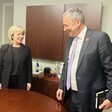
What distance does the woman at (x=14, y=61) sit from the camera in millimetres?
2541

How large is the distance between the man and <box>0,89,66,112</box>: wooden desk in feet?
0.74

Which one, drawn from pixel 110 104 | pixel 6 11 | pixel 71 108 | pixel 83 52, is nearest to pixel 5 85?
pixel 71 108

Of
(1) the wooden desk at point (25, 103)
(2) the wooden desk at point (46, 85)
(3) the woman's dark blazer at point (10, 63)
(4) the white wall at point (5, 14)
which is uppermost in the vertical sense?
(4) the white wall at point (5, 14)

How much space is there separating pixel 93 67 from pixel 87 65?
0.05m

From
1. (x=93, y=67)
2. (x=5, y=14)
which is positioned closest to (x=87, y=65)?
(x=93, y=67)

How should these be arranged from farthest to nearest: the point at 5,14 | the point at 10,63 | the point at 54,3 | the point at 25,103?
the point at 5,14, the point at 54,3, the point at 10,63, the point at 25,103

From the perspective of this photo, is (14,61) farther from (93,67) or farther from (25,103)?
(93,67)

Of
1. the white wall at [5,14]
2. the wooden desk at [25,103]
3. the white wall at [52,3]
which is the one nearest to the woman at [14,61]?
the wooden desk at [25,103]

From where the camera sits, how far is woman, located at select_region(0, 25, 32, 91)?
8.34 ft

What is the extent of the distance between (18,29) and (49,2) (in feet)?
3.04

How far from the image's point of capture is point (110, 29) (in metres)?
2.84

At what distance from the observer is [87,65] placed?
5.71 feet

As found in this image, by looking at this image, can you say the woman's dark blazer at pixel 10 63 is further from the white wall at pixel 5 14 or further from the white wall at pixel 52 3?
the white wall at pixel 5 14

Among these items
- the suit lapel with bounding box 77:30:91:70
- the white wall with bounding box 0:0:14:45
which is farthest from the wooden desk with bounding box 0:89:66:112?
the white wall with bounding box 0:0:14:45
